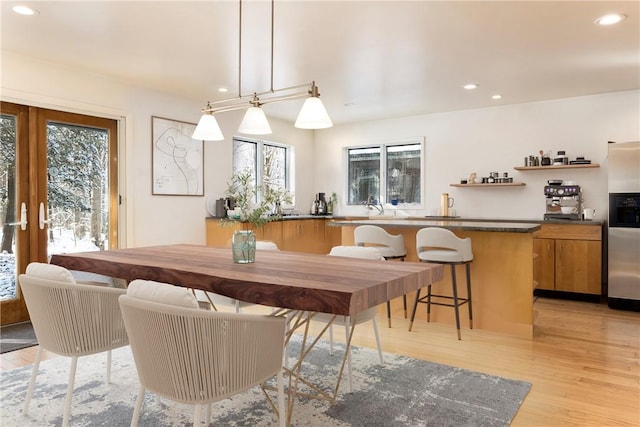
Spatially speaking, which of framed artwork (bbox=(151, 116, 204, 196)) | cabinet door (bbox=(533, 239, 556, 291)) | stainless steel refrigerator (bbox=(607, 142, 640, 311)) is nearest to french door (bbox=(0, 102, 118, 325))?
framed artwork (bbox=(151, 116, 204, 196))

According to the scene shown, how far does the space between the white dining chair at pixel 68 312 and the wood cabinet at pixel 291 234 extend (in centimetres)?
297

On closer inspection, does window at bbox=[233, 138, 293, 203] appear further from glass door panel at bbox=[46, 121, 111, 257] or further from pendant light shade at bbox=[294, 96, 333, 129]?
pendant light shade at bbox=[294, 96, 333, 129]

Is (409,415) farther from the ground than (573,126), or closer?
closer

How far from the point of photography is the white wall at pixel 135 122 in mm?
3961

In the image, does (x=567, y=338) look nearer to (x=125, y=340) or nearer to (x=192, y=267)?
(x=192, y=267)

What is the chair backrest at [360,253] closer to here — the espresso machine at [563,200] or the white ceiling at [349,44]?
the white ceiling at [349,44]

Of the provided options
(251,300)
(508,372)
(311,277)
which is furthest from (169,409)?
(508,372)

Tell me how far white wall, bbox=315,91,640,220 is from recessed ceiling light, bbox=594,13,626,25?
242 cm

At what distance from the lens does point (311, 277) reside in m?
1.83

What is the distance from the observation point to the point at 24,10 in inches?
116

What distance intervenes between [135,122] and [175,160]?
24.8 inches

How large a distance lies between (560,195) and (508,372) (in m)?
3.25

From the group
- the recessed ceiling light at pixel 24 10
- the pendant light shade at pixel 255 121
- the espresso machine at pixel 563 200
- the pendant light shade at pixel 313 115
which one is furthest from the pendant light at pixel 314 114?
the espresso machine at pixel 563 200

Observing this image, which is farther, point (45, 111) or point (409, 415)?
point (45, 111)
